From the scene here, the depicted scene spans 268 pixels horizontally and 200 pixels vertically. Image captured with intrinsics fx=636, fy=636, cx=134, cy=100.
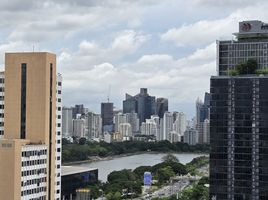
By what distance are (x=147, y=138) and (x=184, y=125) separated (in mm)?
20381

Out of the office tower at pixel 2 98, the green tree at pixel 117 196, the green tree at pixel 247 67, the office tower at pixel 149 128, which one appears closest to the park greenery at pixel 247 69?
the green tree at pixel 247 67

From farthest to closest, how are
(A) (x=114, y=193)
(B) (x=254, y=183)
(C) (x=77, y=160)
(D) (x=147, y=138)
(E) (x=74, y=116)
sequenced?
(E) (x=74, y=116)
(D) (x=147, y=138)
(C) (x=77, y=160)
(A) (x=114, y=193)
(B) (x=254, y=183)

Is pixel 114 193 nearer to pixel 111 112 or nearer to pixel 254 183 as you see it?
pixel 254 183

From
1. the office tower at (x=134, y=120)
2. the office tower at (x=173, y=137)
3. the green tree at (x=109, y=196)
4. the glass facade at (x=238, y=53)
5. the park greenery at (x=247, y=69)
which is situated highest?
the glass facade at (x=238, y=53)

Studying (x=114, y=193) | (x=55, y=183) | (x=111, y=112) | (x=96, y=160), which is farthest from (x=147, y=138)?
(x=55, y=183)

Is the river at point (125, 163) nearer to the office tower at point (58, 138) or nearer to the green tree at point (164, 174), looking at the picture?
the green tree at point (164, 174)

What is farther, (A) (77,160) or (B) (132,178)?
(A) (77,160)

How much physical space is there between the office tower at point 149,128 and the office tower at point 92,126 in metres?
8.54

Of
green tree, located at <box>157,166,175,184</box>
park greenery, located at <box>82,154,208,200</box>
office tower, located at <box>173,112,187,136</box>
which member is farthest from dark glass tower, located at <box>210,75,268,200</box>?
office tower, located at <box>173,112,187,136</box>

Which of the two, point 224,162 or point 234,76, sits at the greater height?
point 234,76

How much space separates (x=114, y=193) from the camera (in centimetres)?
3316

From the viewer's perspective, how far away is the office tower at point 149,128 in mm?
113750

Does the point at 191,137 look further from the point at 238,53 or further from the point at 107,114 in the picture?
the point at 238,53

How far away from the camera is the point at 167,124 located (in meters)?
115
